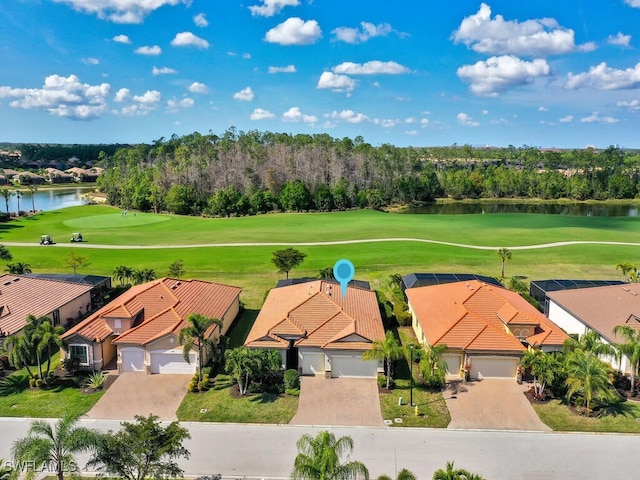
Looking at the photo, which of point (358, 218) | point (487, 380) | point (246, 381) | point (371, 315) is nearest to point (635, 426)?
point (487, 380)

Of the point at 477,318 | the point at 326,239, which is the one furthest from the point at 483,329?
the point at 326,239

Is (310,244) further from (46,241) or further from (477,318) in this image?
(477,318)

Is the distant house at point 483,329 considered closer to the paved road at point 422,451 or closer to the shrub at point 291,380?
the paved road at point 422,451

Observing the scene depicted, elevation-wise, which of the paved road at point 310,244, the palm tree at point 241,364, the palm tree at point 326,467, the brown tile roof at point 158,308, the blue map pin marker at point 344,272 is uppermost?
the blue map pin marker at point 344,272

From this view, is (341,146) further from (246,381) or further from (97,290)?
(246,381)

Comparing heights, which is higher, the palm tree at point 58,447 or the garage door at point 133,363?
the palm tree at point 58,447

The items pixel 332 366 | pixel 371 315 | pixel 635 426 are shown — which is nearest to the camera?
pixel 635 426

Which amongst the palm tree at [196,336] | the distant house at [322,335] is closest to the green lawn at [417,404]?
the distant house at [322,335]
